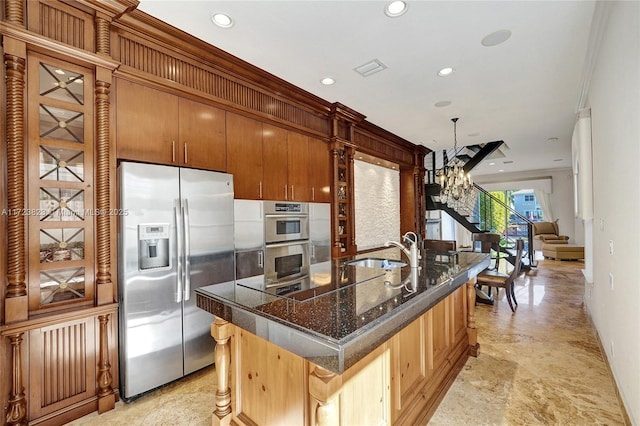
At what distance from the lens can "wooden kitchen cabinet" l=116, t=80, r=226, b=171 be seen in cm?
234

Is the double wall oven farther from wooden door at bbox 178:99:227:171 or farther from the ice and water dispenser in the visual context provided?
the ice and water dispenser

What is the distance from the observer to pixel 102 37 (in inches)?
83.7

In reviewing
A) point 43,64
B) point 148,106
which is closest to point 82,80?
point 43,64

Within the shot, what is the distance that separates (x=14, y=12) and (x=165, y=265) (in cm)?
186

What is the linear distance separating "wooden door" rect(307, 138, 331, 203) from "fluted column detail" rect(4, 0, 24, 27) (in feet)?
9.19

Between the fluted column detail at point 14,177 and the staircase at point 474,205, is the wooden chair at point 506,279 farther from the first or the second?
the fluted column detail at point 14,177

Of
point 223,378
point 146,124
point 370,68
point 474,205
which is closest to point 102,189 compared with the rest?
point 146,124

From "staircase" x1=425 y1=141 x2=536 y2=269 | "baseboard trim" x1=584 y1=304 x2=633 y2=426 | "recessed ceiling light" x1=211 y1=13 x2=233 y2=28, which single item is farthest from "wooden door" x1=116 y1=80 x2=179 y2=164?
"staircase" x1=425 y1=141 x2=536 y2=269

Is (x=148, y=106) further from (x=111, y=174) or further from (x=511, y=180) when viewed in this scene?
(x=511, y=180)

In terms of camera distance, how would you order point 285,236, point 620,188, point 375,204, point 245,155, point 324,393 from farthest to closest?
point 375,204
point 285,236
point 245,155
point 620,188
point 324,393

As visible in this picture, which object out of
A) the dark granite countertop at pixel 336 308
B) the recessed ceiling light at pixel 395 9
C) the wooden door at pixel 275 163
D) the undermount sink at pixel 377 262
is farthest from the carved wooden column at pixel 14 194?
the recessed ceiling light at pixel 395 9

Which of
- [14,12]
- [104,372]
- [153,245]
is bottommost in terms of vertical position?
[104,372]

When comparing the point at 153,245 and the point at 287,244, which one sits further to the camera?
→ the point at 287,244

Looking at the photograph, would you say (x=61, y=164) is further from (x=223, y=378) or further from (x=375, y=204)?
(x=375, y=204)
